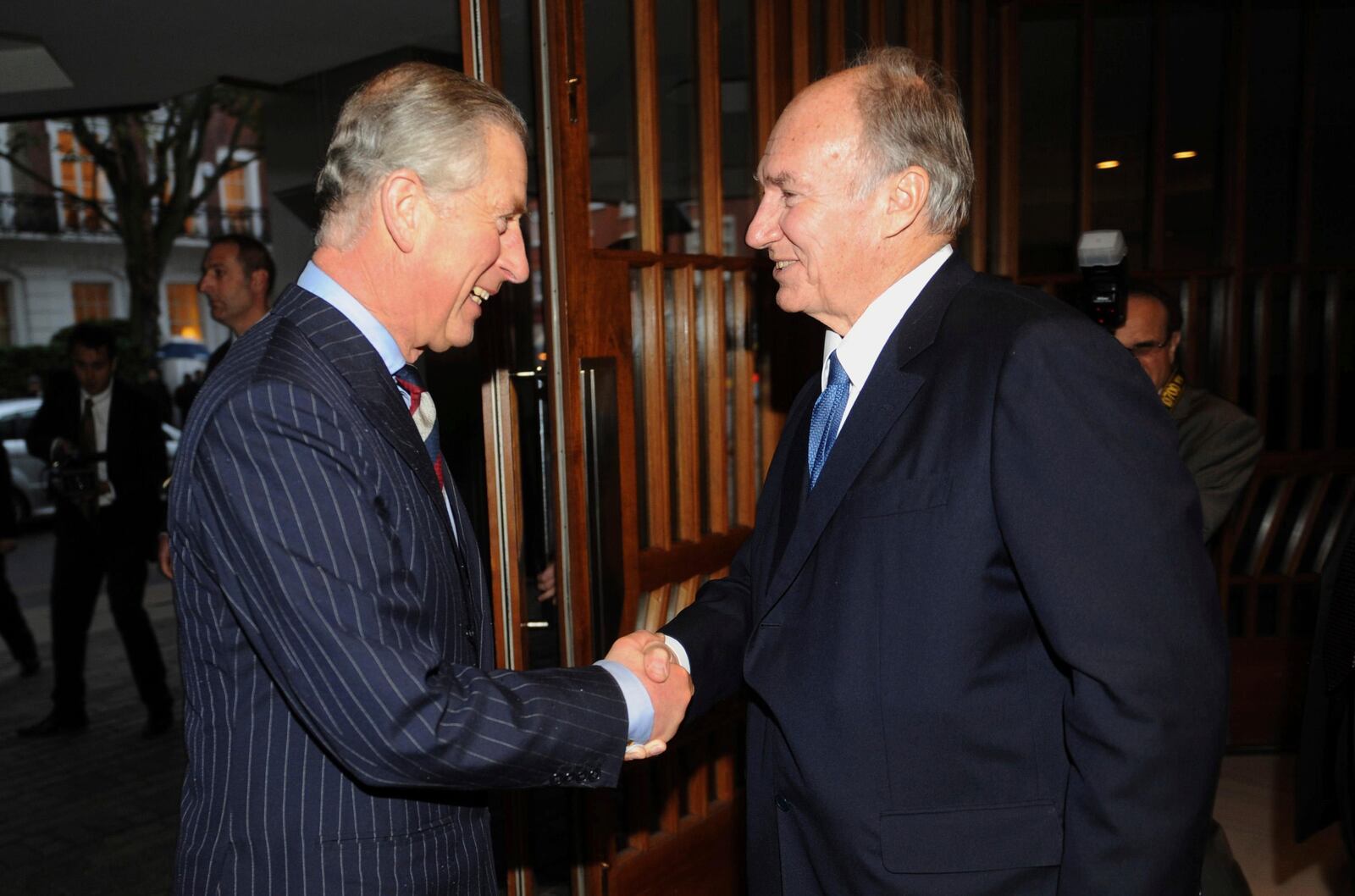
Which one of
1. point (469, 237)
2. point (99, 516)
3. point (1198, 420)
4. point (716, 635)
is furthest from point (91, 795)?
point (1198, 420)

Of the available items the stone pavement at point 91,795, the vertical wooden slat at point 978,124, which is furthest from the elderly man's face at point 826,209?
the stone pavement at point 91,795

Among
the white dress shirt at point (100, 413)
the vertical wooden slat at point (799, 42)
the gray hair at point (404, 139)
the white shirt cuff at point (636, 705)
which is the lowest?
the white shirt cuff at point (636, 705)

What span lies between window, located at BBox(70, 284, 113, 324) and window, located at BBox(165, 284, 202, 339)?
161 cm

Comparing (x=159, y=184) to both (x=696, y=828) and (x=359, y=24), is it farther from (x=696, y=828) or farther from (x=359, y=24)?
(x=696, y=828)

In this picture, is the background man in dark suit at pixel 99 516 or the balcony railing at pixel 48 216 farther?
the balcony railing at pixel 48 216

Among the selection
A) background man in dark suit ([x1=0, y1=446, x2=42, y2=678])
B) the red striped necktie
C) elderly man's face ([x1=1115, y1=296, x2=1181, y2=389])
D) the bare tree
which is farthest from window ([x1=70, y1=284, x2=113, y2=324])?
the red striped necktie

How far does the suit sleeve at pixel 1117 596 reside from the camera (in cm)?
135

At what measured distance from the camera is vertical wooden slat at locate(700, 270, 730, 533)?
3021 mm

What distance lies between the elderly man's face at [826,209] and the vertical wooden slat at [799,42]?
1.41m

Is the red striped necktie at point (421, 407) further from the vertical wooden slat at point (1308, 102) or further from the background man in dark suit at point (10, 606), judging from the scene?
the background man in dark suit at point (10, 606)

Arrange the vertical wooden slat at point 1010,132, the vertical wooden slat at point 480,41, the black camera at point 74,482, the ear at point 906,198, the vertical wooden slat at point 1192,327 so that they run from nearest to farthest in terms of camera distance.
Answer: the ear at point 906,198 → the vertical wooden slat at point 480,41 → the vertical wooden slat at point 1010,132 → the vertical wooden slat at point 1192,327 → the black camera at point 74,482

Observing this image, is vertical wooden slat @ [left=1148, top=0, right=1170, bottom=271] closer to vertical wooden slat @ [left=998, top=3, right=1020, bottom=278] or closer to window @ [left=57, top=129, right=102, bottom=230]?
vertical wooden slat @ [left=998, top=3, right=1020, bottom=278]

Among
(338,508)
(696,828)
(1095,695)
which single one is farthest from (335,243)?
(696,828)

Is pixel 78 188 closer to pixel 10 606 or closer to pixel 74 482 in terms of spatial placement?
pixel 10 606
